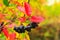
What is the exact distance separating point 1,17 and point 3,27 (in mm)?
55

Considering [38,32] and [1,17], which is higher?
[1,17]

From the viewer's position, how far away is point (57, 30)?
428 cm

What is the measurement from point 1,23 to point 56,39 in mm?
3114

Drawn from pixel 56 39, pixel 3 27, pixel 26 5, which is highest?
pixel 26 5

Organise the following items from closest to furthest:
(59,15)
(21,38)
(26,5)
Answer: (26,5)
(21,38)
(59,15)

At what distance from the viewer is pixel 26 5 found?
104 cm

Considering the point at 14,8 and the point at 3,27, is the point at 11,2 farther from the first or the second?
the point at 3,27

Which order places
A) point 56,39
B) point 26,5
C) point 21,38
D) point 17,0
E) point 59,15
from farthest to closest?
point 59,15, point 56,39, point 21,38, point 17,0, point 26,5

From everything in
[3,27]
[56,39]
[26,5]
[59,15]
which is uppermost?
[26,5]

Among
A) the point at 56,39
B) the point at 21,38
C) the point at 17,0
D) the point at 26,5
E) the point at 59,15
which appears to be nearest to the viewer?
the point at 26,5

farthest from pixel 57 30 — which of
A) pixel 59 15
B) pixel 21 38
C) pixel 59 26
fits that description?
pixel 21 38

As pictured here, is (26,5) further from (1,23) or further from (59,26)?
(59,26)

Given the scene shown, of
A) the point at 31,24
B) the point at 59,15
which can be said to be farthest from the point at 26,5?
the point at 59,15

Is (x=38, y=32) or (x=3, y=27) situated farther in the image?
(x=38, y=32)
